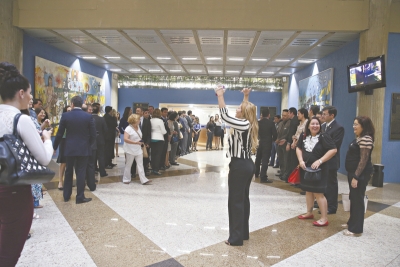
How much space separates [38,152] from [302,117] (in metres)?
5.56

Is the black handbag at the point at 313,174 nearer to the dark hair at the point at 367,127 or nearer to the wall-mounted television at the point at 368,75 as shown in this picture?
the dark hair at the point at 367,127

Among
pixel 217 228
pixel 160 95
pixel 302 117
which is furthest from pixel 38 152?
pixel 160 95

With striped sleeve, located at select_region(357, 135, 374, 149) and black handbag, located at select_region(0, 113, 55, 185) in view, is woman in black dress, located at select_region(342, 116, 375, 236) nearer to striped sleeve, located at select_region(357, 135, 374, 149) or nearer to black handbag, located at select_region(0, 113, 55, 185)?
striped sleeve, located at select_region(357, 135, 374, 149)

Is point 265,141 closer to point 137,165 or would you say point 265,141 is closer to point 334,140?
point 334,140

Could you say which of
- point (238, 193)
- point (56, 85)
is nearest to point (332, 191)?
point (238, 193)

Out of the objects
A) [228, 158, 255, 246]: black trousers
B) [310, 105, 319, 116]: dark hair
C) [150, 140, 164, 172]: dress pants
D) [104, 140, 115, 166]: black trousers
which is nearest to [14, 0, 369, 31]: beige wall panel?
[310, 105, 319, 116]: dark hair

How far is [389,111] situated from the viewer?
755 cm

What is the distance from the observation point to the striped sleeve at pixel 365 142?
11.7ft

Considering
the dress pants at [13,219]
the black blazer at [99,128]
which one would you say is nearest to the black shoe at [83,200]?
the black blazer at [99,128]

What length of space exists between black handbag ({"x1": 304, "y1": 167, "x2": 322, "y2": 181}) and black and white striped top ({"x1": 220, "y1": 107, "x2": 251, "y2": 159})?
3.82ft

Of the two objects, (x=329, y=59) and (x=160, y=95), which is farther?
(x=160, y=95)

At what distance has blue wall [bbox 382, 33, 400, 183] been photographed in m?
7.51

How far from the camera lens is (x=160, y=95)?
17.6 metres

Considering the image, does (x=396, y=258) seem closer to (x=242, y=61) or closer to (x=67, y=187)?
(x=67, y=187)
